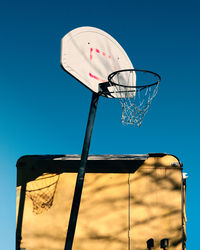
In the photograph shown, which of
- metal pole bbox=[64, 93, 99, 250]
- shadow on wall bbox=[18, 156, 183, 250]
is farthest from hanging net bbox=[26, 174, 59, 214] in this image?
metal pole bbox=[64, 93, 99, 250]

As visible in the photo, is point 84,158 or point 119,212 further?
point 119,212

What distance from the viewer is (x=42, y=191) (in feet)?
21.6

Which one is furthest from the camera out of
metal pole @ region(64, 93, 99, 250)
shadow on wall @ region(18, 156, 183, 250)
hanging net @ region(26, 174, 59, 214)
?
hanging net @ region(26, 174, 59, 214)

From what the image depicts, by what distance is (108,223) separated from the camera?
6078 mm

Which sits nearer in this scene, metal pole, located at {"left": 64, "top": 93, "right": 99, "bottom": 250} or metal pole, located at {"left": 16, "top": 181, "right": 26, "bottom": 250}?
metal pole, located at {"left": 64, "top": 93, "right": 99, "bottom": 250}

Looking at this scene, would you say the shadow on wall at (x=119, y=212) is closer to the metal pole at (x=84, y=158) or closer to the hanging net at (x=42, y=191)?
the hanging net at (x=42, y=191)

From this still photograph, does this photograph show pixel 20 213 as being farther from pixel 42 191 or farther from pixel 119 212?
→ pixel 119 212

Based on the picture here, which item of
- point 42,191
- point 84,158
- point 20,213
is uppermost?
point 84,158

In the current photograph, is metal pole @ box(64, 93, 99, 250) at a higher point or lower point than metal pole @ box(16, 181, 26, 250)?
higher

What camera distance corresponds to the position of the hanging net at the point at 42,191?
21.4ft

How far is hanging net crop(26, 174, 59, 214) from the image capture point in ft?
21.4

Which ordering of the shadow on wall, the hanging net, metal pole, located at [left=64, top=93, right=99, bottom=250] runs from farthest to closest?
the hanging net < the shadow on wall < metal pole, located at [left=64, top=93, right=99, bottom=250]

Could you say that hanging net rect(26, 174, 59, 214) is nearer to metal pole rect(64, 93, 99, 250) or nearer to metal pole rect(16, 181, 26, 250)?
metal pole rect(16, 181, 26, 250)

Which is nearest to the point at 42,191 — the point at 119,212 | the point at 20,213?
the point at 20,213
